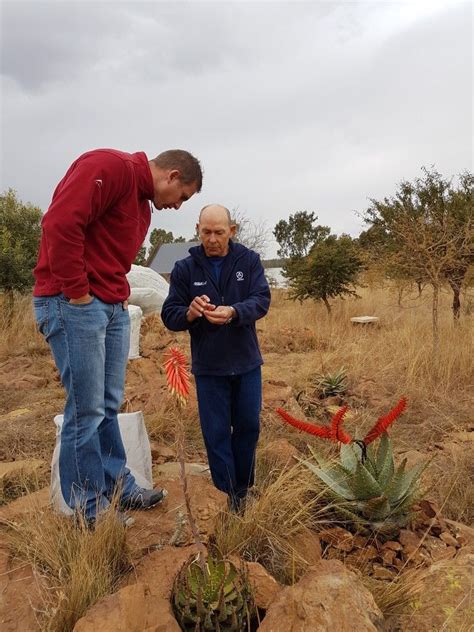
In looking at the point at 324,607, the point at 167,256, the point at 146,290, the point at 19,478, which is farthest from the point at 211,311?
the point at 167,256

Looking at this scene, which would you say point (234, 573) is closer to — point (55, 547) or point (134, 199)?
point (55, 547)

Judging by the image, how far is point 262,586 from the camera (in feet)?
6.59

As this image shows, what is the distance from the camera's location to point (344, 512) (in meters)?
2.66

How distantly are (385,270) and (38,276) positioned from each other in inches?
301

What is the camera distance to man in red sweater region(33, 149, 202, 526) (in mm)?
2223

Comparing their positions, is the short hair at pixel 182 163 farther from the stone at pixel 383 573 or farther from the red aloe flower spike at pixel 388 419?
the stone at pixel 383 573

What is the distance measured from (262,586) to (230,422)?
994mm

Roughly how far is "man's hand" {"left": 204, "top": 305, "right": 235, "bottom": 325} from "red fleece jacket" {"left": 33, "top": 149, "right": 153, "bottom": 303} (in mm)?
442

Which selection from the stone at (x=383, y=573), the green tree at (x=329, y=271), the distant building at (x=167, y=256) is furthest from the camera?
the distant building at (x=167, y=256)

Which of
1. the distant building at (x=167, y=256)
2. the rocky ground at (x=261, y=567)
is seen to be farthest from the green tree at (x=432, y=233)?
the distant building at (x=167, y=256)

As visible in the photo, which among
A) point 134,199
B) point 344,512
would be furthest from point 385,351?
point 134,199

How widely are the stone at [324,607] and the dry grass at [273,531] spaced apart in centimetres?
31

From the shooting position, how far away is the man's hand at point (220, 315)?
2547 millimetres

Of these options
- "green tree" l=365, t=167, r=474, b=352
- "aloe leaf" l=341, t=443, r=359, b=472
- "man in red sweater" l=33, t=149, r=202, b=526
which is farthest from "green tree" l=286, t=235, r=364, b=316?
"man in red sweater" l=33, t=149, r=202, b=526
